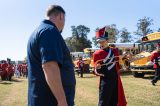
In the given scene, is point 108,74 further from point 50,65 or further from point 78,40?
point 78,40

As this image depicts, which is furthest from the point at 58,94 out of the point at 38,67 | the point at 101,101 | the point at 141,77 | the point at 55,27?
the point at 141,77

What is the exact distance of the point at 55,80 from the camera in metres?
3.82

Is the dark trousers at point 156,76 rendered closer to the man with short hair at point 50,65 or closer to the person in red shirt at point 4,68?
the man with short hair at point 50,65

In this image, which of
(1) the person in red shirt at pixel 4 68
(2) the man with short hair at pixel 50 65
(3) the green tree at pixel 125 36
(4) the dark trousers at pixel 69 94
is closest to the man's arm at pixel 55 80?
(2) the man with short hair at pixel 50 65

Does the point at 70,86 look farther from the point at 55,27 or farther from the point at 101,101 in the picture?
the point at 101,101

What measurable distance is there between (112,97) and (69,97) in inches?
138

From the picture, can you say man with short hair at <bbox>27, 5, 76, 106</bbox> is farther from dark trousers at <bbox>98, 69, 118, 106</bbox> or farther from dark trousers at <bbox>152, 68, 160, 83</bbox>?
dark trousers at <bbox>152, 68, 160, 83</bbox>

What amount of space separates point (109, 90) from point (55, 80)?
3.86 meters

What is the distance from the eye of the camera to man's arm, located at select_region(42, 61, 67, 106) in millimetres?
3814

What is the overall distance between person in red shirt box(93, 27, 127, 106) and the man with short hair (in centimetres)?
336

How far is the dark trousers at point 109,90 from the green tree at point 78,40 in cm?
9637

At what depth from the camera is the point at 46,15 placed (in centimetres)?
423

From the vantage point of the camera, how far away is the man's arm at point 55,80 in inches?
150

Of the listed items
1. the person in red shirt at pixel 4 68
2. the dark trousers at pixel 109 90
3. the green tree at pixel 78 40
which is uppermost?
the green tree at pixel 78 40
